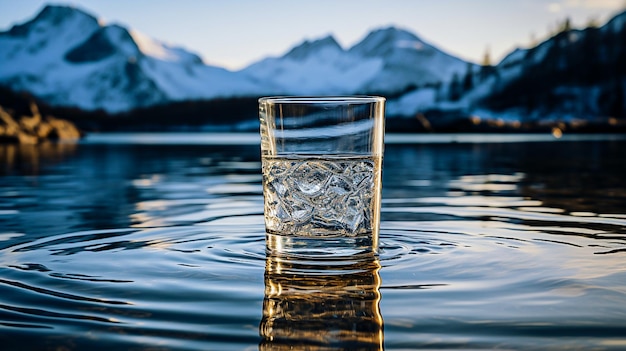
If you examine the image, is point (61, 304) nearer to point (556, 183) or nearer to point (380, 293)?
point (380, 293)

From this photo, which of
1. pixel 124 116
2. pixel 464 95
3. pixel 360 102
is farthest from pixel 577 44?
pixel 360 102

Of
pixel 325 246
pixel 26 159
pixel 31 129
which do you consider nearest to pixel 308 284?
pixel 325 246

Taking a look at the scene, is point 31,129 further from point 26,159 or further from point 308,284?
point 308,284

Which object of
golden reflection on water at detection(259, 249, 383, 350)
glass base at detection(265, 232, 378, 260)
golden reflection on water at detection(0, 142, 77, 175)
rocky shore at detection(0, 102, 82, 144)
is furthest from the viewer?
rocky shore at detection(0, 102, 82, 144)

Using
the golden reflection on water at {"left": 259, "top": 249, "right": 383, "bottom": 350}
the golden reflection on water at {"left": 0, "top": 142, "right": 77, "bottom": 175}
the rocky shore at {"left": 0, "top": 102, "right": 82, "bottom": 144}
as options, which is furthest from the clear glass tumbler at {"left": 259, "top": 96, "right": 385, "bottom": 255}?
the rocky shore at {"left": 0, "top": 102, "right": 82, "bottom": 144}

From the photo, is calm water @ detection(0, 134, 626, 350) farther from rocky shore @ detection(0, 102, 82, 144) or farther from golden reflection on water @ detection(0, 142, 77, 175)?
rocky shore @ detection(0, 102, 82, 144)
